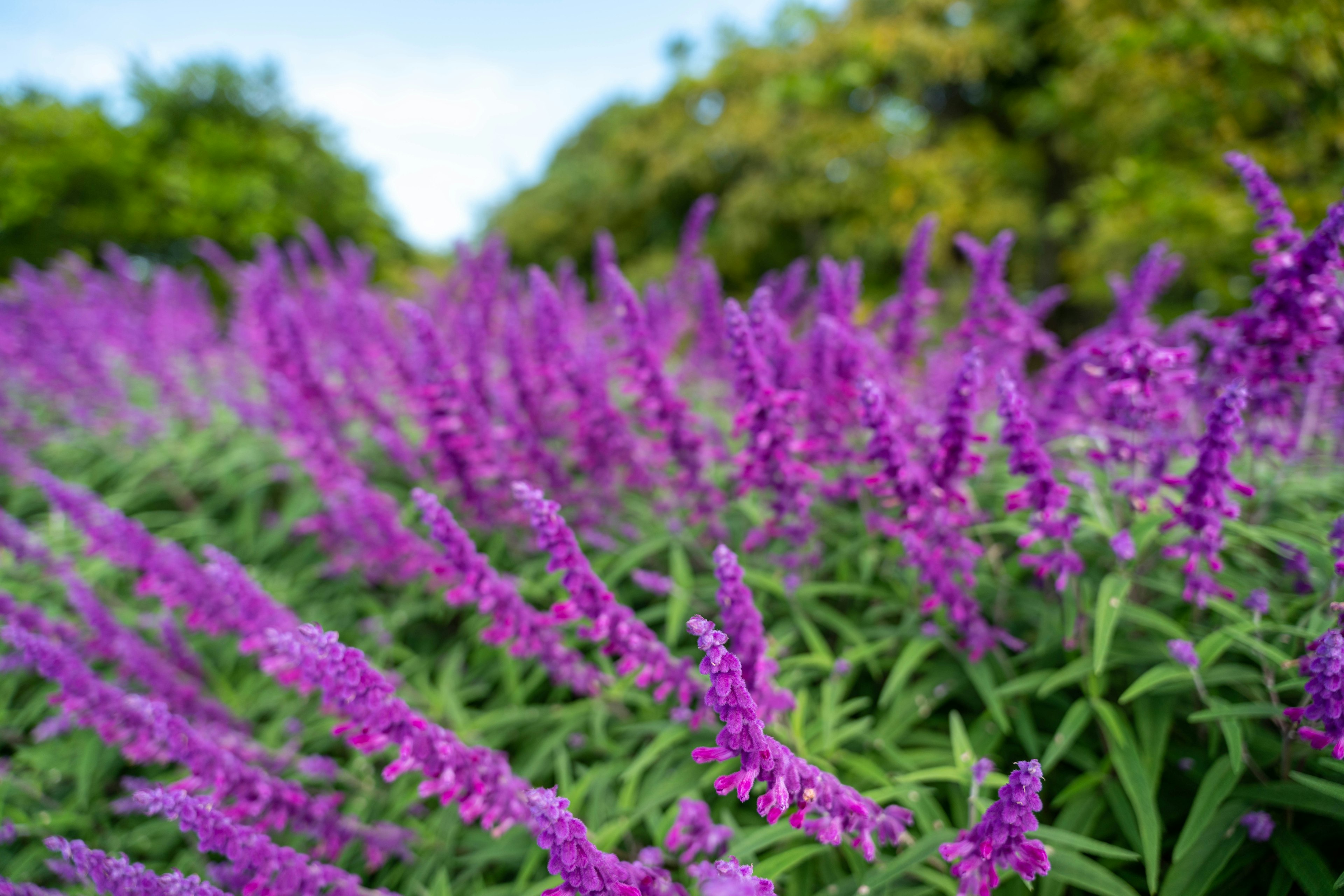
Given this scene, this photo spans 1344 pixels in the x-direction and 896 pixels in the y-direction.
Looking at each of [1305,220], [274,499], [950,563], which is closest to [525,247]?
[274,499]

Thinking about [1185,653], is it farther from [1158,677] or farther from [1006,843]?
[1006,843]

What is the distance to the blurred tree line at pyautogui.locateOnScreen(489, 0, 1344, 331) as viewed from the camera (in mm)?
8477

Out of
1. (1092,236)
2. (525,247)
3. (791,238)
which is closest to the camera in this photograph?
(1092,236)

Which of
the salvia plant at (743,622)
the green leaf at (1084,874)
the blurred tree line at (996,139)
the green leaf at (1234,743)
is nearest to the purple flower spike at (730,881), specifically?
the salvia plant at (743,622)

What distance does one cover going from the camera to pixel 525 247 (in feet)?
101

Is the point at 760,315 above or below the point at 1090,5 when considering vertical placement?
below

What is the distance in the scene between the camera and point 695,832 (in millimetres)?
2221

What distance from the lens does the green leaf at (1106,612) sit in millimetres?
2344

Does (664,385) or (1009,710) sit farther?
(664,385)

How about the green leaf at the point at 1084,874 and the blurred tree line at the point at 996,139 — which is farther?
the blurred tree line at the point at 996,139

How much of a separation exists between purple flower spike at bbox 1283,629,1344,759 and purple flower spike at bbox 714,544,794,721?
140 centimetres

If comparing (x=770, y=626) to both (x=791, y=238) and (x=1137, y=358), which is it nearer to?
(x=1137, y=358)

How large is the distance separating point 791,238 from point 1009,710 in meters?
20.7

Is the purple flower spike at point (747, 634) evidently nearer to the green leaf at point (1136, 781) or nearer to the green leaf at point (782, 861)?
the green leaf at point (782, 861)
